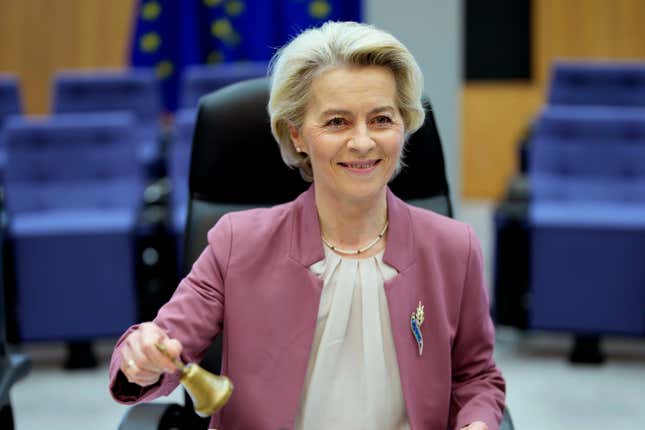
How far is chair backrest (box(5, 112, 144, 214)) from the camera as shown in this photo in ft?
14.6

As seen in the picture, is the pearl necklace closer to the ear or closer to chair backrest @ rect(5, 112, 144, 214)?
the ear

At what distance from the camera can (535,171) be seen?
455cm

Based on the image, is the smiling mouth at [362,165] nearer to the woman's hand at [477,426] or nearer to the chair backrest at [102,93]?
the woman's hand at [477,426]

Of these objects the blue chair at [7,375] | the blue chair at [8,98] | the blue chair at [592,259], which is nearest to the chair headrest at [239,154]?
the blue chair at [7,375]

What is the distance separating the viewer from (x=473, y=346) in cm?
181

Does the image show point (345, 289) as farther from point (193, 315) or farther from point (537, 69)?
point (537, 69)

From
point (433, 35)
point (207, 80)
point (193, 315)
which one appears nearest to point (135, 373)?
point (193, 315)

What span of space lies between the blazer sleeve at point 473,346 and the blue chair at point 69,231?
8.46 feet

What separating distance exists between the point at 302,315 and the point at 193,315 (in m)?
0.17

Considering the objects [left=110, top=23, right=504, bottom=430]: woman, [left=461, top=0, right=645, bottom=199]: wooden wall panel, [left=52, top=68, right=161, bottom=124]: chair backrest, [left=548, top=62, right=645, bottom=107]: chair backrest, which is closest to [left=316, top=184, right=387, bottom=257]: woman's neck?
[left=110, top=23, right=504, bottom=430]: woman

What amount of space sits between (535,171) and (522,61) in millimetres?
3195

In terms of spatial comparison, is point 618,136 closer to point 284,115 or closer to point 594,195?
point 594,195

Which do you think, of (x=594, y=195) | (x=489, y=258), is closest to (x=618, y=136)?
(x=594, y=195)

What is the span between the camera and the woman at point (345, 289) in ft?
5.59
